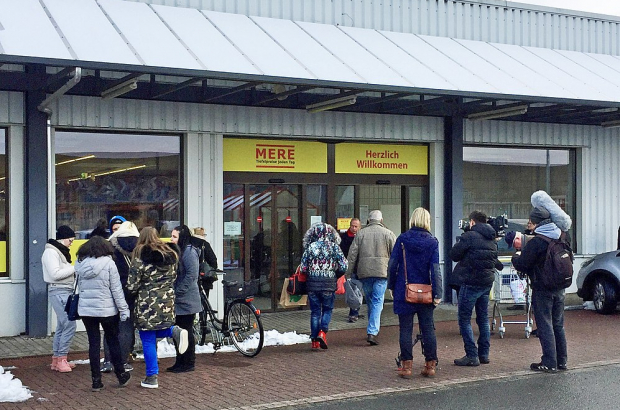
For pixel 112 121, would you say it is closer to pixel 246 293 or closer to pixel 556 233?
pixel 246 293

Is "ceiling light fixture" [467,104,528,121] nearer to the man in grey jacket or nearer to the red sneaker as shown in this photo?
the man in grey jacket

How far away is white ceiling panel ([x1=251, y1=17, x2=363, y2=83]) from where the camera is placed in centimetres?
1213

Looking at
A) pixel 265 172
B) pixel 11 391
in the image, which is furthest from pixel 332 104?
pixel 11 391

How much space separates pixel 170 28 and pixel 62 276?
4.34m

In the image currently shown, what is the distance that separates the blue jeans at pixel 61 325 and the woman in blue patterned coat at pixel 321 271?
9.62 feet

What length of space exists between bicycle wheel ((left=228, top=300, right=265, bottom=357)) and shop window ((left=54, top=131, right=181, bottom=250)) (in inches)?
105

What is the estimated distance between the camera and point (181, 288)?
929 centimetres

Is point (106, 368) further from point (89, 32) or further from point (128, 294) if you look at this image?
point (89, 32)

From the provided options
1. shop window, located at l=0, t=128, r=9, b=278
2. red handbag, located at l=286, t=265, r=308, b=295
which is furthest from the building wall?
red handbag, located at l=286, t=265, r=308, b=295

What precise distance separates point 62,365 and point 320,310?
3.23 meters

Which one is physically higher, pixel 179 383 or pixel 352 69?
pixel 352 69

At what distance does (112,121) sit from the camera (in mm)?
12734

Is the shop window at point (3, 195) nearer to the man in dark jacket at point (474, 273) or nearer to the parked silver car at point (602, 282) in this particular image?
the man in dark jacket at point (474, 273)

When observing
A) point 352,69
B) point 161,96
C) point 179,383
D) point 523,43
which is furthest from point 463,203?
point 179,383
